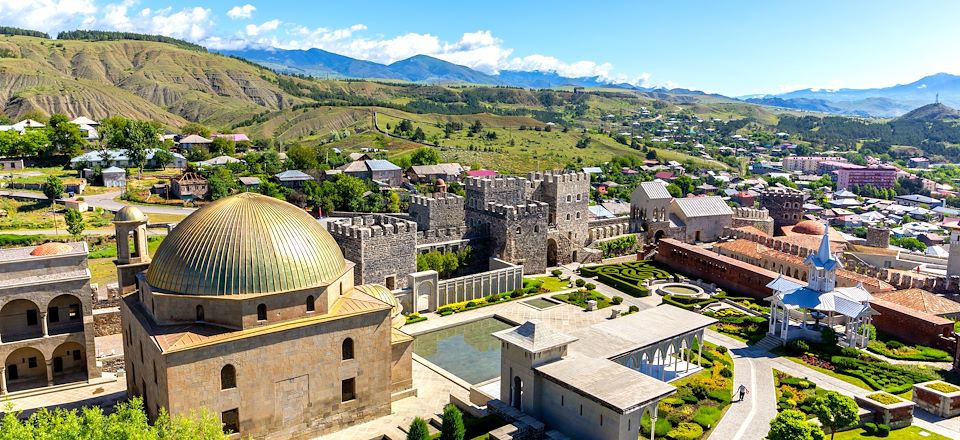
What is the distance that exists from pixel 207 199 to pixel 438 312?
56.2m

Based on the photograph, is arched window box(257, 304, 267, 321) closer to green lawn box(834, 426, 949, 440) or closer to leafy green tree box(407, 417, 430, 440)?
leafy green tree box(407, 417, 430, 440)

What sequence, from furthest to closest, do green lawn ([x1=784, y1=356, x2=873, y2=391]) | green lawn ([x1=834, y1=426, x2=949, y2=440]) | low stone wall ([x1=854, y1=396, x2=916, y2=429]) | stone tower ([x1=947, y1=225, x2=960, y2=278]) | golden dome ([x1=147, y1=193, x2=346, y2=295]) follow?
stone tower ([x1=947, y1=225, x2=960, y2=278]), green lawn ([x1=784, y1=356, x2=873, y2=391]), low stone wall ([x1=854, y1=396, x2=916, y2=429]), green lawn ([x1=834, y1=426, x2=949, y2=440]), golden dome ([x1=147, y1=193, x2=346, y2=295])

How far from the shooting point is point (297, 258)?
99.2 feet

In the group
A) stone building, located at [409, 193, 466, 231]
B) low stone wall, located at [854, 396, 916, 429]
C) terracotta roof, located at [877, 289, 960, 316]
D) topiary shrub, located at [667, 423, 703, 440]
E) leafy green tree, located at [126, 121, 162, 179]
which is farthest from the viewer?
leafy green tree, located at [126, 121, 162, 179]

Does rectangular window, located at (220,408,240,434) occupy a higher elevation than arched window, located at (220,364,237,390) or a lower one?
lower

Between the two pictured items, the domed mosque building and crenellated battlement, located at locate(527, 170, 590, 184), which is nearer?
the domed mosque building

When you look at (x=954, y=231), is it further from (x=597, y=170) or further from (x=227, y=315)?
(x=597, y=170)

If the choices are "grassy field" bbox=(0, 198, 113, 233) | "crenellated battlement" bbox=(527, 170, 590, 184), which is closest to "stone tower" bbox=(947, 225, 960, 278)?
"crenellated battlement" bbox=(527, 170, 590, 184)

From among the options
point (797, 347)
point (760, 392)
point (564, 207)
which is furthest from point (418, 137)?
point (760, 392)

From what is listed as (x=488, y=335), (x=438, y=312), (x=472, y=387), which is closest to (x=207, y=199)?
(x=438, y=312)

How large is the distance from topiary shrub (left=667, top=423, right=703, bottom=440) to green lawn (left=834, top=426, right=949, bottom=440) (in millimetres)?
6745

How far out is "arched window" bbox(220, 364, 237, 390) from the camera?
28.7m

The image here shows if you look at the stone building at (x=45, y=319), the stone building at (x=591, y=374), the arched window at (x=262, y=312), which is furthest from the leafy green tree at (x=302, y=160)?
the arched window at (x=262, y=312)

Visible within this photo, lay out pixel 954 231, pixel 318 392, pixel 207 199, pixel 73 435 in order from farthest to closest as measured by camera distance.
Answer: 1. pixel 207 199
2. pixel 954 231
3. pixel 318 392
4. pixel 73 435
